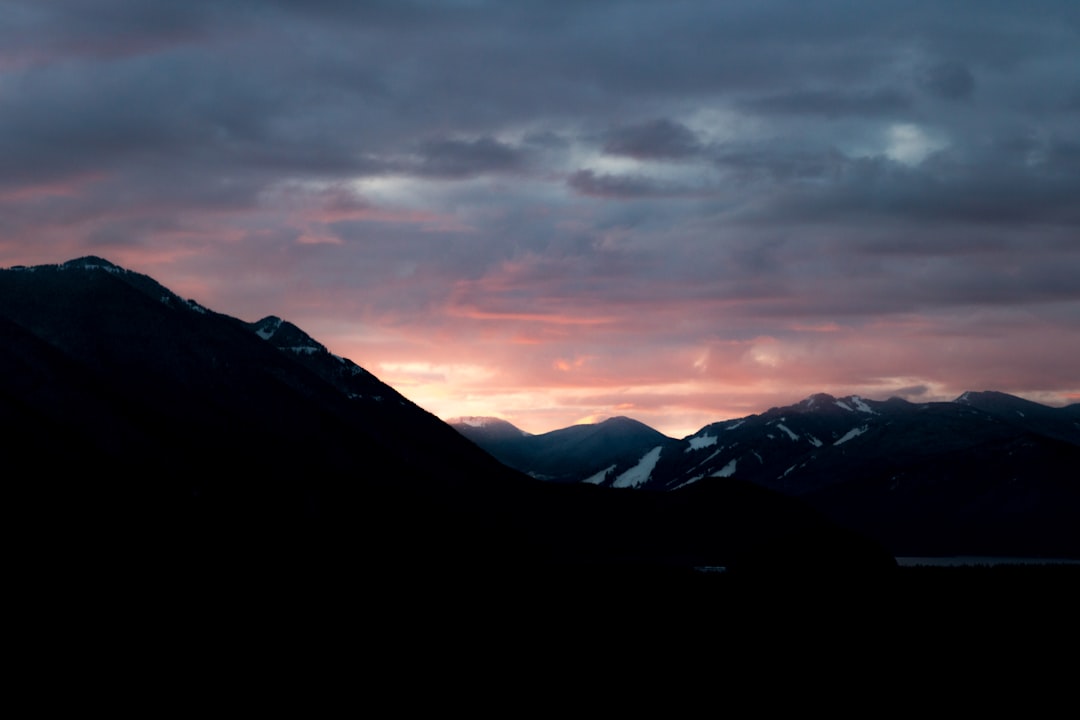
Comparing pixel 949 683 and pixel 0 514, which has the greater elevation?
pixel 0 514

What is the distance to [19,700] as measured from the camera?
116 m

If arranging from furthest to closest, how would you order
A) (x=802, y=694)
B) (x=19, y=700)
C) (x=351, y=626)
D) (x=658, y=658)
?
(x=351, y=626) → (x=658, y=658) → (x=802, y=694) → (x=19, y=700)

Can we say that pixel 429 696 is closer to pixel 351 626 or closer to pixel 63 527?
pixel 351 626

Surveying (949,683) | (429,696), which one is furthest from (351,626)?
(949,683)

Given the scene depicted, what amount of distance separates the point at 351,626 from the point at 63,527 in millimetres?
46189

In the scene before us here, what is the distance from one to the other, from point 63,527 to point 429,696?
268 feet

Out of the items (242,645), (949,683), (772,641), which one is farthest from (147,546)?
(949,683)

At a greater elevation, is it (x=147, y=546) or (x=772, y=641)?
(x=147, y=546)

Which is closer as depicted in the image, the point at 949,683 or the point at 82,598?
the point at 949,683

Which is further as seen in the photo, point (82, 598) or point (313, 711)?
point (82, 598)

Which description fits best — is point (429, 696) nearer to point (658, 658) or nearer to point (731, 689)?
point (731, 689)

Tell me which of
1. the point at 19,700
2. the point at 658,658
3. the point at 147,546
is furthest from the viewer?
the point at 147,546

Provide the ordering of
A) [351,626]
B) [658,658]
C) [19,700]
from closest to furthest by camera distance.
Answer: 1. [19,700]
2. [658,658]
3. [351,626]

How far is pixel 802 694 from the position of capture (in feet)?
458
